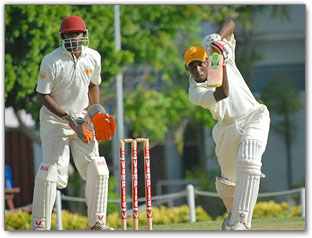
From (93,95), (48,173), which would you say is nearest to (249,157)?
(93,95)

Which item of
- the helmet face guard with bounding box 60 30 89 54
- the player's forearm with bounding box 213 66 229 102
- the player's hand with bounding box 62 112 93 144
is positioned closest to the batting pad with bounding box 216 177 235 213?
the player's forearm with bounding box 213 66 229 102

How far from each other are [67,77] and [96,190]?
75cm

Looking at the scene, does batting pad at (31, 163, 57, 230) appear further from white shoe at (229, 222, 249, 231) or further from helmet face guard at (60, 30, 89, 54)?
white shoe at (229, 222, 249, 231)

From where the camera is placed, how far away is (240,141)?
4.93 m

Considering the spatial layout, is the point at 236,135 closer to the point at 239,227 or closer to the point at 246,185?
the point at 246,185

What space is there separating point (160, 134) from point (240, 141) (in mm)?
5267

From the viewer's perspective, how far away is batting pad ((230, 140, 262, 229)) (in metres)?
4.83

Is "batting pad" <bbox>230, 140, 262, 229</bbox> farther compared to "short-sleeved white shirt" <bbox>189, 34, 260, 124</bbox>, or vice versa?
"short-sleeved white shirt" <bbox>189, 34, 260, 124</bbox>

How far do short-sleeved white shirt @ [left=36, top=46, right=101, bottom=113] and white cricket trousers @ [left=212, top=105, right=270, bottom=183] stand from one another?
0.90 meters

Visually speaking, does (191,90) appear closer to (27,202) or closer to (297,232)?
(297,232)

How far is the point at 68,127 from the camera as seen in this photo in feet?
16.9

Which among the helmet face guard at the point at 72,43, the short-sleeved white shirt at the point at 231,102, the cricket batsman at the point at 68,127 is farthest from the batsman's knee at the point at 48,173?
the short-sleeved white shirt at the point at 231,102

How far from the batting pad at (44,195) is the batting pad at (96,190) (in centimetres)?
23

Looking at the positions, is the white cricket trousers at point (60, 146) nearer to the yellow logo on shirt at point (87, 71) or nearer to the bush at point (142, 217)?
the yellow logo on shirt at point (87, 71)
